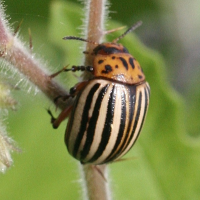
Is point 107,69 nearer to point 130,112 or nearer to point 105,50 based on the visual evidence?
point 105,50

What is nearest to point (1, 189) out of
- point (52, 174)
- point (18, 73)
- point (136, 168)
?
point (52, 174)

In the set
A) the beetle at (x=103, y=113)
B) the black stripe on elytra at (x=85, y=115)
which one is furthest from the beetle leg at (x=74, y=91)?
the black stripe on elytra at (x=85, y=115)

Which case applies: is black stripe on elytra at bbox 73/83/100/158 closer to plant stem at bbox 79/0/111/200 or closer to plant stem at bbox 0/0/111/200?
plant stem at bbox 0/0/111/200

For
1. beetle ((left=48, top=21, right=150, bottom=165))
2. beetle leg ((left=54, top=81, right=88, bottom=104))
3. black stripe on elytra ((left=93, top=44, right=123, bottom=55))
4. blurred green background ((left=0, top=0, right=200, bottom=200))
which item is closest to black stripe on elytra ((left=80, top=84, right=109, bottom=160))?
beetle ((left=48, top=21, right=150, bottom=165))

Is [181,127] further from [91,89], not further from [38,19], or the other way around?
[38,19]

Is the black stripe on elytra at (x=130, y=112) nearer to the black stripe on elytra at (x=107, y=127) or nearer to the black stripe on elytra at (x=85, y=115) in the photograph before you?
the black stripe on elytra at (x=107, y=127)
